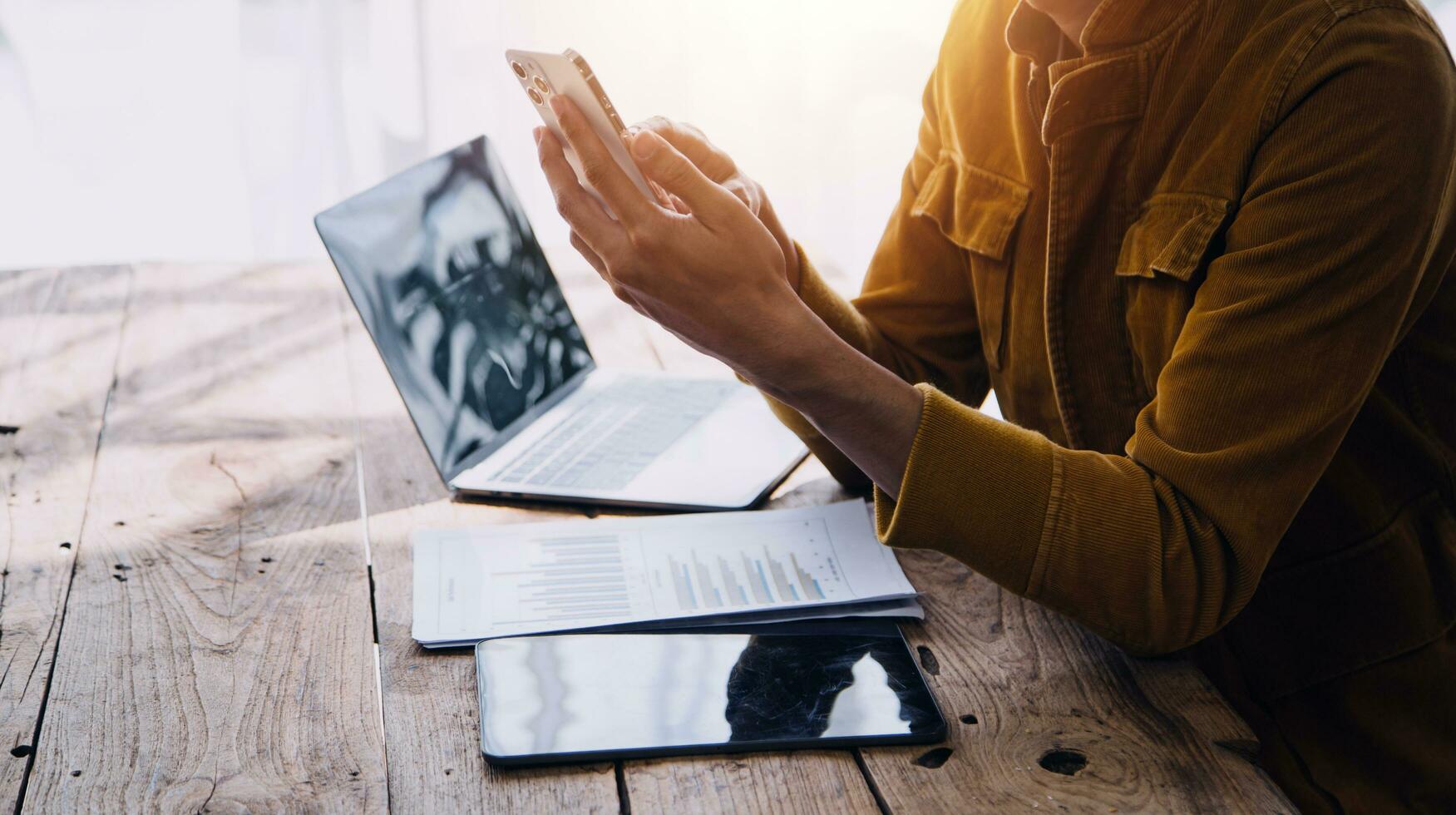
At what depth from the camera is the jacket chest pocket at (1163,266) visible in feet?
2.56

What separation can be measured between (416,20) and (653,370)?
1.48 metres

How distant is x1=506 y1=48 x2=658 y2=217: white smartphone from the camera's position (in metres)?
0.74

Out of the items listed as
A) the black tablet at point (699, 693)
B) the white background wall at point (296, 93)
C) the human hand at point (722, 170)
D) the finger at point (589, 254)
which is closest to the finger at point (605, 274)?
the finger at point (589, 254)

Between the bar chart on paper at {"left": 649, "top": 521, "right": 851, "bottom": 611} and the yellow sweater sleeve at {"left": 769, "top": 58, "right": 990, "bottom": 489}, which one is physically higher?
the yellow sweater sleeve at {"left": 769, "top": 58, "right": 990, "bottom": 489}

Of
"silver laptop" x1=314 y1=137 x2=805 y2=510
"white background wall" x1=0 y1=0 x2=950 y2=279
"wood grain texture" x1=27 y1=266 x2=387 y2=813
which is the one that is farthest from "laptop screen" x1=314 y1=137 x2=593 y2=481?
"white background wall" x1=0 y1=0 x2=950 y2=279

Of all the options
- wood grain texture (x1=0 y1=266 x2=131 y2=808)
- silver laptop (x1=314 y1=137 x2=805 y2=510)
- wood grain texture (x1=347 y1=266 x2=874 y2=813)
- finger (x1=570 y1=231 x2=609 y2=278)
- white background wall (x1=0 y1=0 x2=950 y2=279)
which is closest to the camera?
wood grain texture (x1=347 y1=266 x2=874 y2=813)

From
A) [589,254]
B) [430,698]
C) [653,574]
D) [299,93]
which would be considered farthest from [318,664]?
[299,93]

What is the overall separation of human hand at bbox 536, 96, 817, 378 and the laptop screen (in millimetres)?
259

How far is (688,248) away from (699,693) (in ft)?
0.87

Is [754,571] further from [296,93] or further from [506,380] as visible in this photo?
[296,93]

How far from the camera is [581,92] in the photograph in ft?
2.44

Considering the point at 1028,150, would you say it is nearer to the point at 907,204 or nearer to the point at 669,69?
the point at 907,204

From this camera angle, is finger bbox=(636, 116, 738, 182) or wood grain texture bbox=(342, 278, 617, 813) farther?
finger bbox=(636, 116, 738, 182)

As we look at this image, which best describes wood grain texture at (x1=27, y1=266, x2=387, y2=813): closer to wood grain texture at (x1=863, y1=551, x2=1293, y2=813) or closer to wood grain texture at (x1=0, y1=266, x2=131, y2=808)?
wood grain texture at (x1=0, y1=266, x2=131, y2=808)
